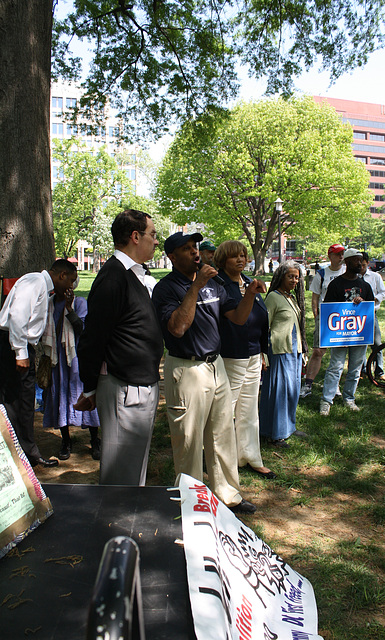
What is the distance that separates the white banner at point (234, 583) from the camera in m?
1.30

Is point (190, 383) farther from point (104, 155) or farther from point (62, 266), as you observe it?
point (104, 155)

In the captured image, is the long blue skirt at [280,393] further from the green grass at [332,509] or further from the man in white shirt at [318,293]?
the man in white shirt at [318,293]

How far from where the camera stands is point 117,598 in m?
0.68

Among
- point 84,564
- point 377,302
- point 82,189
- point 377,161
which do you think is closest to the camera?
point 84,564

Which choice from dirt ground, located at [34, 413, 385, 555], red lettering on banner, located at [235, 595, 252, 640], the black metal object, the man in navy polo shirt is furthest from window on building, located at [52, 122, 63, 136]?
the black metal object

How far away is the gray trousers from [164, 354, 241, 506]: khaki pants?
52 centimetres

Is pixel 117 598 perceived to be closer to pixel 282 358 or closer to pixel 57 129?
pixel 282 358

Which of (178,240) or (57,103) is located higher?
(57,103)

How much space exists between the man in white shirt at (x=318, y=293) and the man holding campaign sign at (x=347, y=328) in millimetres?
345

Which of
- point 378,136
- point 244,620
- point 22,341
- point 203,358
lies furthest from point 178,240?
point 378,136

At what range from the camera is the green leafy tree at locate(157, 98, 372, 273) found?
2789 centimetres

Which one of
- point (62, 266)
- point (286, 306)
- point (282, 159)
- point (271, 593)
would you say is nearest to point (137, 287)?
point (271, 593)

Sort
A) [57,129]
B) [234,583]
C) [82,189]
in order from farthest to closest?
[57,129] < [82,189] < [234,583]

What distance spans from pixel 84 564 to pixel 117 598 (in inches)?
33.7
